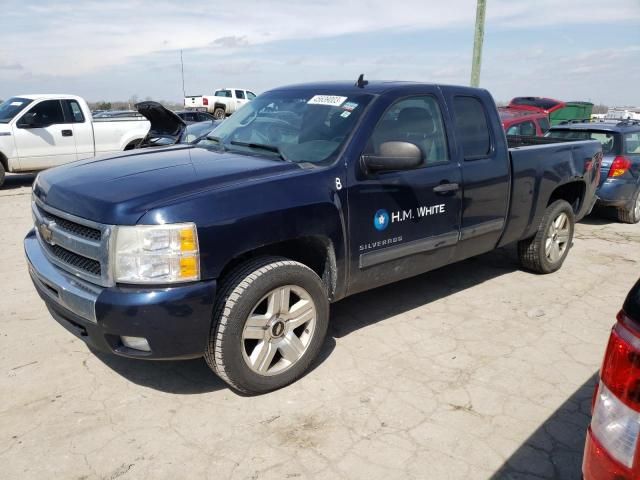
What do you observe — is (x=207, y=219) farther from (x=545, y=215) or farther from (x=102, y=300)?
(x=545, y=215)

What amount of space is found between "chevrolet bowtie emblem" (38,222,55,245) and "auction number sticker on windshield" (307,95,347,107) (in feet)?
6.47

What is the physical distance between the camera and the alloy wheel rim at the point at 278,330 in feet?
10.1

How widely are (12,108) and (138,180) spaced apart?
9.68 meters

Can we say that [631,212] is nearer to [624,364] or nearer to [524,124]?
[524,124]

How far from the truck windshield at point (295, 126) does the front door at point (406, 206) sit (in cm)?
23

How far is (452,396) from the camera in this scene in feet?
10.6

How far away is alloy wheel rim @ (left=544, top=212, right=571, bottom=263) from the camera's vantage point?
5438 millimetres

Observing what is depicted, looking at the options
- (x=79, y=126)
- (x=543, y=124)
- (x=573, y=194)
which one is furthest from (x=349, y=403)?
(x=79, y=126)

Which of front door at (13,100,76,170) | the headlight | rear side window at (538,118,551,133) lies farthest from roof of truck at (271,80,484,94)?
front door at (13,100,76,170)

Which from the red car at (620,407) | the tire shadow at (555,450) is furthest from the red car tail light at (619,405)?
the tire shadow at (555,450)

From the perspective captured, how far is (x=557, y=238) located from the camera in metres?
5.56

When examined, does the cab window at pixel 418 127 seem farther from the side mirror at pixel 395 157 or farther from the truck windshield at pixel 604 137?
the truck windshield at pixel 604 137

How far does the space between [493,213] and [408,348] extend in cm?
149

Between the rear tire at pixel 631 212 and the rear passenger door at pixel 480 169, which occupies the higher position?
the rear passenger door at pixel 480 169
